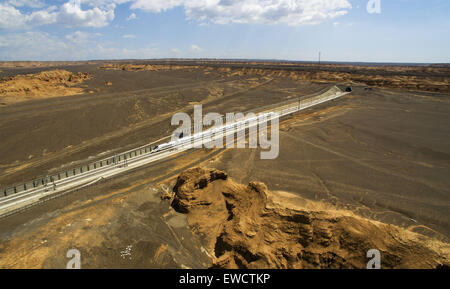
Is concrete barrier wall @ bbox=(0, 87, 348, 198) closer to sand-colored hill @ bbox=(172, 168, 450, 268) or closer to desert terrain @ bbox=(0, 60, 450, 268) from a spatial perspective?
desert terrain @ bbox=(0, 60, 450, 268)

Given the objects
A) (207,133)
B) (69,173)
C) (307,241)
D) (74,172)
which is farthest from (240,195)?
(207,133)

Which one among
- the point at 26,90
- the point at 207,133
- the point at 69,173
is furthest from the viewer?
the point at 26,90

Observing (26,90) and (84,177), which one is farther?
(26,90)

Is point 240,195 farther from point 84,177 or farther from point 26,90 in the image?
point 26,90

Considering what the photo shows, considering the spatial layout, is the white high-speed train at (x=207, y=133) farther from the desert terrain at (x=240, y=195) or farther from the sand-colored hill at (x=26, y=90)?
the sand-colored hill at (x=26, y=90)

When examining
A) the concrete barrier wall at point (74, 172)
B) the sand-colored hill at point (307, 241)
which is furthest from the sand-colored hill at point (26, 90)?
the sand-colored hill at point (307, 241)

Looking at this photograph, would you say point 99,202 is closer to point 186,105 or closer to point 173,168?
point 173,168
